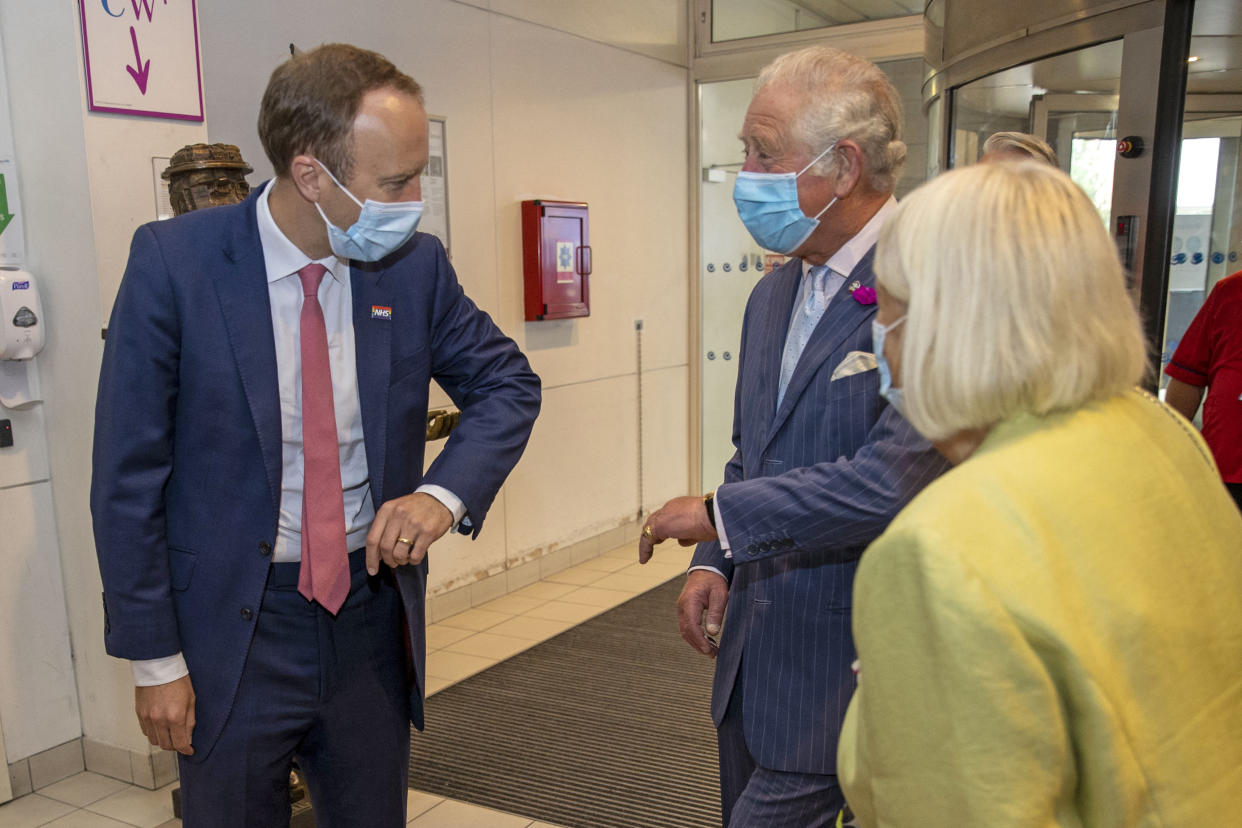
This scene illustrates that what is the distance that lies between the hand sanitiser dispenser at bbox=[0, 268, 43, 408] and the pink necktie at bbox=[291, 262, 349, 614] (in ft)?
5.92

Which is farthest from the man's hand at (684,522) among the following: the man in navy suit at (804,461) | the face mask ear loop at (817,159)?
the face mask ear loop at (817,159)

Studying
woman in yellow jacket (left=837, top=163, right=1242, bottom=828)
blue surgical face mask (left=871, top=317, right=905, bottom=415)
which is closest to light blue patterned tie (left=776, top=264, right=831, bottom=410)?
blue surgical face mask (left=871, top=317, right=905, bottom=415)

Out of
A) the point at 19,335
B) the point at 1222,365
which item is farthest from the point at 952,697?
the point at 19,335

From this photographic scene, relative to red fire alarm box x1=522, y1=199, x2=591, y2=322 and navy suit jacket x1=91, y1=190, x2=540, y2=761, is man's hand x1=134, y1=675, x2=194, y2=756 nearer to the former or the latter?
navy suit jacket x1=91, y1=190, x2=540, y2=761

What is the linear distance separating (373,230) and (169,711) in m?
0.86

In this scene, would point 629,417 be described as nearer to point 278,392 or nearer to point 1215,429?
point 1215,429

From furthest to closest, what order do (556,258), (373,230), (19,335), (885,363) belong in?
(556,258), (19,335), (373,230), (885,363)

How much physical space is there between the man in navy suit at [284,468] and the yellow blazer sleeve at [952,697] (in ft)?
3.04

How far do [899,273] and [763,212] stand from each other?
832mm

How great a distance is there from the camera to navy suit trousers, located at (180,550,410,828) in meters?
1.65

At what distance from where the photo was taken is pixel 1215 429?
3.09 m

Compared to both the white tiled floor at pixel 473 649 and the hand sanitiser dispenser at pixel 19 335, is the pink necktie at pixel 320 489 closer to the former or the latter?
the white tiled floor at pixel 473 649

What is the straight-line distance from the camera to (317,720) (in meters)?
1.73

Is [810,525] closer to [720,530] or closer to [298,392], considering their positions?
[720,530]
